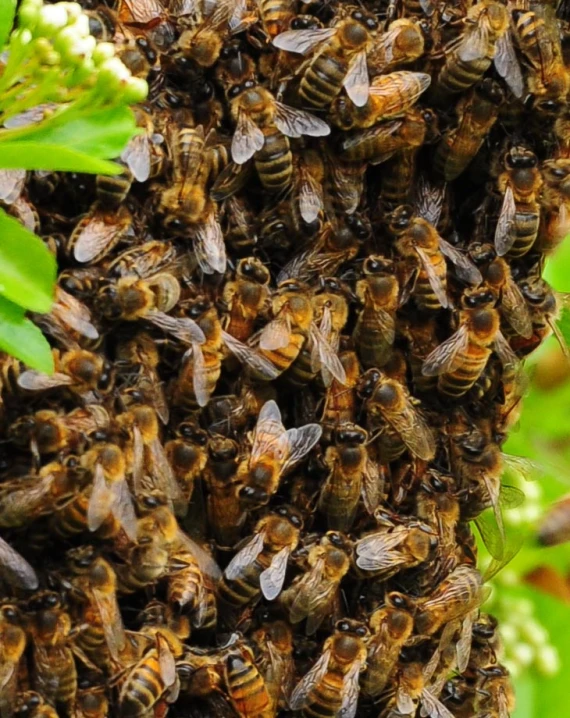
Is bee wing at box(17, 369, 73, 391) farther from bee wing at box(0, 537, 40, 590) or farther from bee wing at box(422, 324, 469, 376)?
bee wing at box(422, 324, 469, 376)

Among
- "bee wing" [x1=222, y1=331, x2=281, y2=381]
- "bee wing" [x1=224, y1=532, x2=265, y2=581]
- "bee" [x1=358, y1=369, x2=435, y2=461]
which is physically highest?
"bee wing" [x1=222, y1=331, x2=281, y2=381]

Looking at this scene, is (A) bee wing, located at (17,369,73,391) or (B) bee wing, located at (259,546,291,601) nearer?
(A) bee wing, located at (17,369,73,391)

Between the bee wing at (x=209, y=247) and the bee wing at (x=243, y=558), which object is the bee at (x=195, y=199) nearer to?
the bee wing at (x=209, y=247)

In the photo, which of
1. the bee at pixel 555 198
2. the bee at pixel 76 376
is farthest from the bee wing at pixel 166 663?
A: the bee at pixel 555 198

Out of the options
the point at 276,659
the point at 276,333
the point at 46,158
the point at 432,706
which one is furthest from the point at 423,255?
the point at 46,158

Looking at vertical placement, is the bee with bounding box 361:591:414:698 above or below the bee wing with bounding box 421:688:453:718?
above

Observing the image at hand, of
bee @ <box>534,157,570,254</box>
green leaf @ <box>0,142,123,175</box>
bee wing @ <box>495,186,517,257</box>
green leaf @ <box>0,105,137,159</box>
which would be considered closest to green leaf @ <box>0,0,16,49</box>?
green leaf @ <box>0,105,137,159</box>
